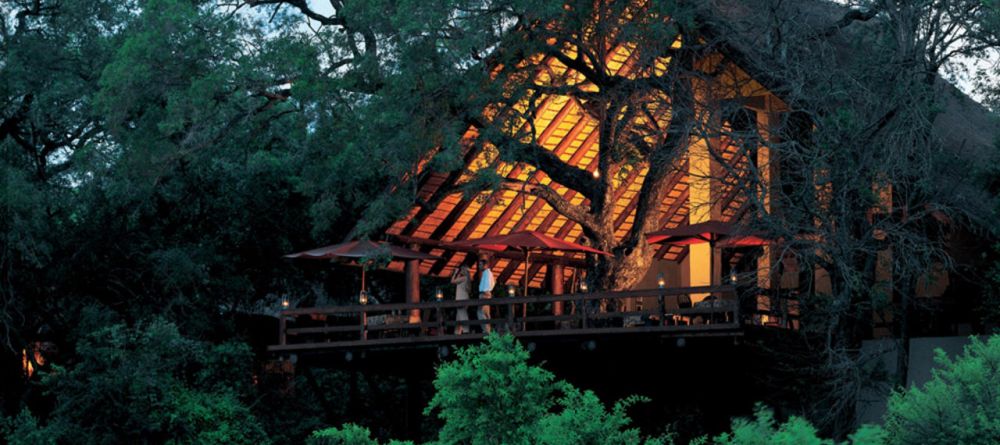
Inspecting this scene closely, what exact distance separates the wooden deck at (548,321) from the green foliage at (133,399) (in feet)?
6.80

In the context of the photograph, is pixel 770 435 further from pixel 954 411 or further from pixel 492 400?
pixel 492 400

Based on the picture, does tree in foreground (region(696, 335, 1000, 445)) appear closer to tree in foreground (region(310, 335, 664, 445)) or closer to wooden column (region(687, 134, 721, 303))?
tree in foreground (region(310, 335, 664, 445))

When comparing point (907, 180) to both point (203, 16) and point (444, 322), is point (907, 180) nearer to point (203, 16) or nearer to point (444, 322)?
point (444, 322)

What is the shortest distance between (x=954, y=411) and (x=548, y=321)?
440 inches

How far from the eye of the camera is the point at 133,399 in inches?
1070

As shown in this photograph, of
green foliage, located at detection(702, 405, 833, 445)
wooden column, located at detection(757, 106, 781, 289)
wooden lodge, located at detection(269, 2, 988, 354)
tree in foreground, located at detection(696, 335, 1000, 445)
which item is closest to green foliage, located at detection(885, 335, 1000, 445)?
tree in foreground, located at detection(696, 335, 1000, 445)

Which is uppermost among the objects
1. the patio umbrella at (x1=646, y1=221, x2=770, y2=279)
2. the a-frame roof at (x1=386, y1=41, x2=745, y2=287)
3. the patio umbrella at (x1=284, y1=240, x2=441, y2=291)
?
the a-frame roof at (x1=386, y1=41, x2=745, y2=287)

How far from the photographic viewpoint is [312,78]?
24.5 meters

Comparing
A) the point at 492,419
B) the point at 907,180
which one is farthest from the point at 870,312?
the point at 492,419

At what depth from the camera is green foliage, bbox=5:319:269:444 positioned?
27141 millimetres

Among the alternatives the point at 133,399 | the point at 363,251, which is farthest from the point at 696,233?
the point at 133,399

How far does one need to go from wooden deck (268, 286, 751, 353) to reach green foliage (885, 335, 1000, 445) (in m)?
7.22

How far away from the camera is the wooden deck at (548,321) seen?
22.7 meters

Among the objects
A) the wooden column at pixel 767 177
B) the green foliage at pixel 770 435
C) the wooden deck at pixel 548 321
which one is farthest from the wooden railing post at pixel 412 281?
the green foliage at pixel 770 435
